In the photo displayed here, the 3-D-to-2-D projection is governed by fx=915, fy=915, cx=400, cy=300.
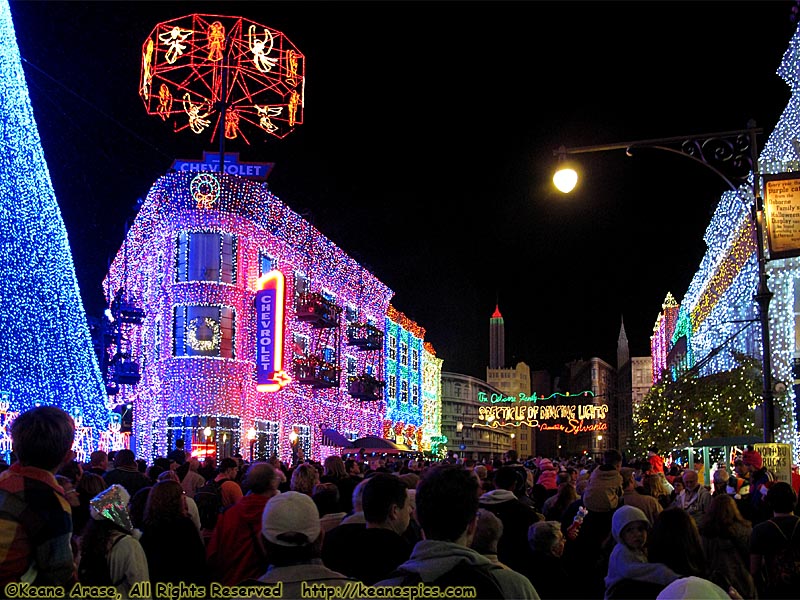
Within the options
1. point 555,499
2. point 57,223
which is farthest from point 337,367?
point 555,499

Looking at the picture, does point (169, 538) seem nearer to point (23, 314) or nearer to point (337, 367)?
point (23, 314)

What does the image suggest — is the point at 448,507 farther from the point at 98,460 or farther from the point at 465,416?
the point at 465,416

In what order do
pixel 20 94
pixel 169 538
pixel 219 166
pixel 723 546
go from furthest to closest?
Result: pixel 219 166 → pixel 20 94 → pixel 723 546 → pixel 169 538

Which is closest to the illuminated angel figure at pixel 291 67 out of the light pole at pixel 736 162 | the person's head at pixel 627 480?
the light pole at pixel 736 162

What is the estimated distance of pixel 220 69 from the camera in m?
37.7

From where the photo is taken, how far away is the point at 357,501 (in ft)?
25.8

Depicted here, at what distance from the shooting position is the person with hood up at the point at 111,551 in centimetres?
538

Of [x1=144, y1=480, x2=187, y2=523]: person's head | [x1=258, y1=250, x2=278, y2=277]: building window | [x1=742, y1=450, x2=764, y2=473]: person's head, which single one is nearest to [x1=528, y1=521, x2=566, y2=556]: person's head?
[x1=144, y1=480, x2=187, y2=523]: person's head

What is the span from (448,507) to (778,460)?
33.4 ft

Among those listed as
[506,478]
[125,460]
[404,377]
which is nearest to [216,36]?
[125,460]

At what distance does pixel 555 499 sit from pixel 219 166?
29088mm

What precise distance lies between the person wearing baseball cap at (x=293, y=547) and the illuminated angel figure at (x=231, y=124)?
3528 centimetres

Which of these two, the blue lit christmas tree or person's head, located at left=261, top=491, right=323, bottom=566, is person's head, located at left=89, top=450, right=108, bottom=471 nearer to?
the blue lit christmas tree

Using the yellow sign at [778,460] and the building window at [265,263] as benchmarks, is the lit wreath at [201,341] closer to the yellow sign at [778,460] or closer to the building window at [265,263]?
the building window at [265,263]
